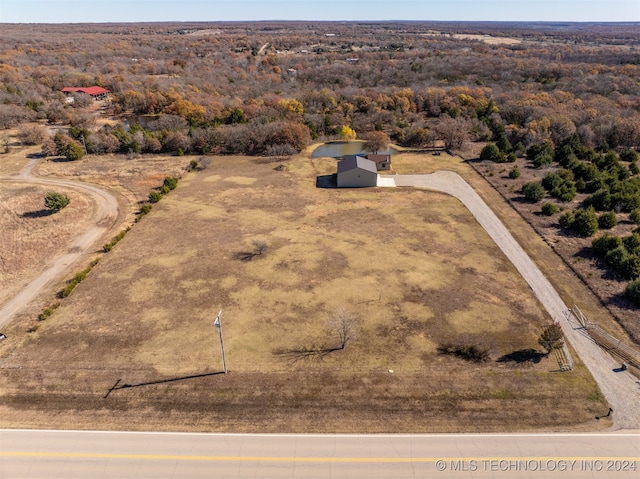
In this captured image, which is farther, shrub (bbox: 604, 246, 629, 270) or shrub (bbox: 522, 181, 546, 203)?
shrub (bbox: 522, 181, 546, 203)

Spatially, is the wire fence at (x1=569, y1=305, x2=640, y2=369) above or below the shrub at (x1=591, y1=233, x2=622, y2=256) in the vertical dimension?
below

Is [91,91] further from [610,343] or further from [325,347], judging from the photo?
[610,343]

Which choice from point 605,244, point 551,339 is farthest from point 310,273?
point 605,244

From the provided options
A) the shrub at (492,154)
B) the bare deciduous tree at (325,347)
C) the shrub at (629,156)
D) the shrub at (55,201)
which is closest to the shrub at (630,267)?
the bare deciduous tree at (325,347)

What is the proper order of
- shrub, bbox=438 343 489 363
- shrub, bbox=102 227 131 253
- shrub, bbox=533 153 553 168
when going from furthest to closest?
1. shrub, bbox=533 153 553 168
2. shrub, bbox=102 227 131 253
3. shrub, bbox=438 343 489 363

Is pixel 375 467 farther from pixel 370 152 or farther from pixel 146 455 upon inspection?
pixel 370 152

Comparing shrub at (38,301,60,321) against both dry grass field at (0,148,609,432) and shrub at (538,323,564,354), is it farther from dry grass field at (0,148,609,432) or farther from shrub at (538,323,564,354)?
shrub at (538,323,564,354)

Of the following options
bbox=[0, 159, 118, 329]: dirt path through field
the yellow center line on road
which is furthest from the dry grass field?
bbox=[0, 159, 118, 329]: dirt path through field
